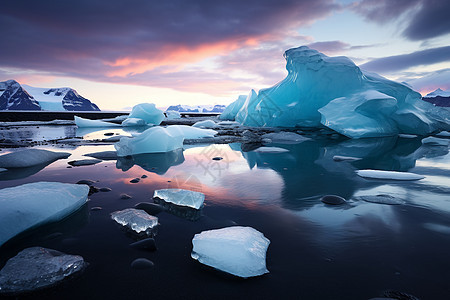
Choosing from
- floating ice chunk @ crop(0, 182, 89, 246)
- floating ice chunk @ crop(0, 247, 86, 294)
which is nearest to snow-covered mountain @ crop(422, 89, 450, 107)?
floating ice chunk @ crop(0, 182, 89, 246)

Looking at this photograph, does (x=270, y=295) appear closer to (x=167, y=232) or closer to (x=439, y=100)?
(x=167, y=232)

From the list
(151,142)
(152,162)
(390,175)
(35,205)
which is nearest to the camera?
(35,205)

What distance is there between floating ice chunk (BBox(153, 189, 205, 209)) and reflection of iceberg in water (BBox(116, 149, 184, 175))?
1243 mm

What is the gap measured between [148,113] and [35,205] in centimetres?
1535

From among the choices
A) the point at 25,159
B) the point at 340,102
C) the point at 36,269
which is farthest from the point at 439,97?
the point at 36,269

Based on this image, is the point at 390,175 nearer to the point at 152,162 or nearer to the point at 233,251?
the point at 233,251

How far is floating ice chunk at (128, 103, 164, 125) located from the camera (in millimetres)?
16328

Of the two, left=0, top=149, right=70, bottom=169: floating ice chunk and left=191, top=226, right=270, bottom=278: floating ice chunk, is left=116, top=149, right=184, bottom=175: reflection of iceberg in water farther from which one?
left=191, top=226, right=270, bottom=278: floating ice chunk

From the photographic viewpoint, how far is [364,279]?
1.26m

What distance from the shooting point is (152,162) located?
14.5ft

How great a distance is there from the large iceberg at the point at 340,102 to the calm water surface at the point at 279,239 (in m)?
6.04

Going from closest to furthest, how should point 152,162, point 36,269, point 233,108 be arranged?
point 36,269 → point 152,162 → point 233,108

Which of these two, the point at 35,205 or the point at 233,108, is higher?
the point at 233,108

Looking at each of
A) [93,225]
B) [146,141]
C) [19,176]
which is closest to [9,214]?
[93,225]
